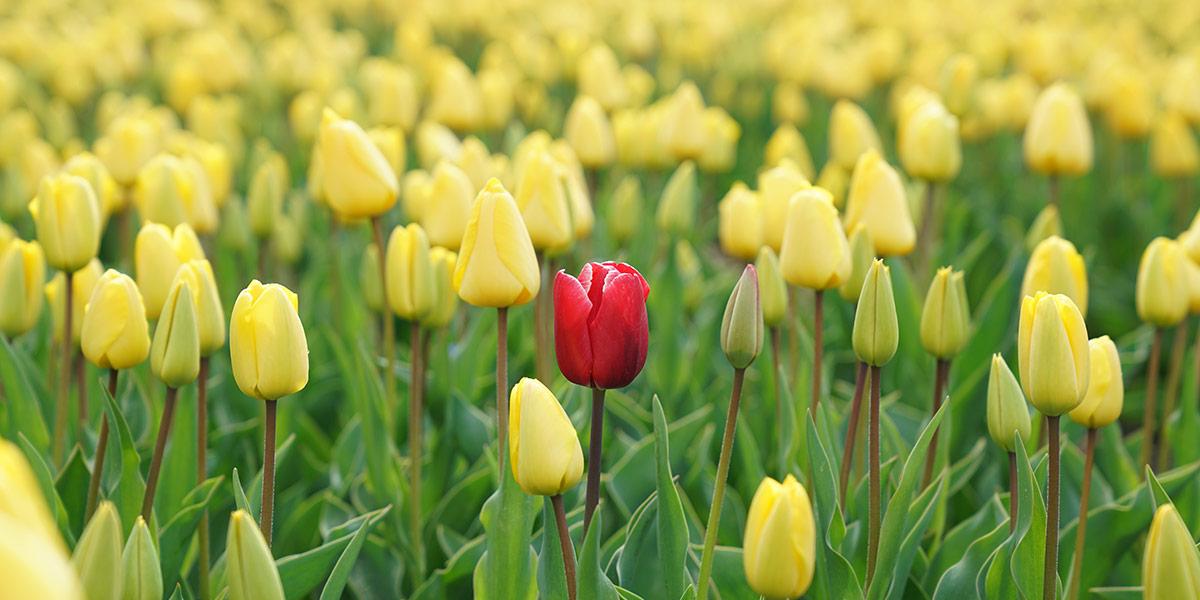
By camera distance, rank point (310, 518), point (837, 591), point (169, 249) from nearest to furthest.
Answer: point (837, 591), point (169, 249), point (310, 518)

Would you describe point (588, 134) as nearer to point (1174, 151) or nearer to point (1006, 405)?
point (1006, 405)

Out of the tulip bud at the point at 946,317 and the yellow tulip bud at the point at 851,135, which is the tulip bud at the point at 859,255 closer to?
the tulip bud at the point at 946,317

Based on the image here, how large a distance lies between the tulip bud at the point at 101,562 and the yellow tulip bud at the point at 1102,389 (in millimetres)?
1296

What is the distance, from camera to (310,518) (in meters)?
2.20

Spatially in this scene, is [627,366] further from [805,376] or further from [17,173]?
[17,173]

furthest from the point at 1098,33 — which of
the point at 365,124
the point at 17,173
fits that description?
the point at 17,173

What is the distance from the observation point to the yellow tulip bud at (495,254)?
1715 mm

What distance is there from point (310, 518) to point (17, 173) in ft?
5.96

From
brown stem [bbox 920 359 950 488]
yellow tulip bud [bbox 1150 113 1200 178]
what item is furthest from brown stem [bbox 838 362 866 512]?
yellow tulip bud [bbox 1150 113 1200 178]

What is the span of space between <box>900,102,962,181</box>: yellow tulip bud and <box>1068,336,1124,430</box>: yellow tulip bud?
1.04m

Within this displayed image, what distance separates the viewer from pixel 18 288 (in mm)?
2160

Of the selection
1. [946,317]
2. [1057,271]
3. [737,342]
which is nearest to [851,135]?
[1057,271]

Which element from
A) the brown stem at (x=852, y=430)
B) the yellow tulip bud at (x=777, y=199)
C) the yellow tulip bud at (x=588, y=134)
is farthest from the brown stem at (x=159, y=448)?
the yellow tulip bud at (x=588, y=134)

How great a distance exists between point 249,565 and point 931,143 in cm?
197
